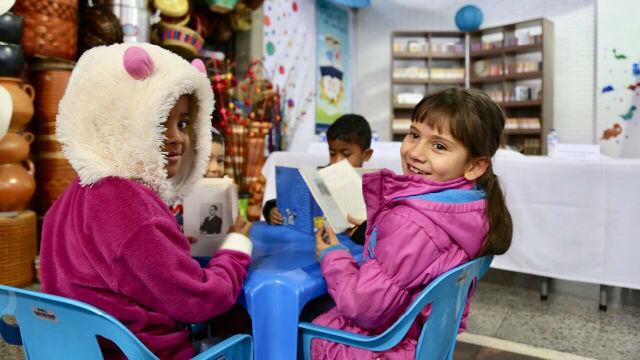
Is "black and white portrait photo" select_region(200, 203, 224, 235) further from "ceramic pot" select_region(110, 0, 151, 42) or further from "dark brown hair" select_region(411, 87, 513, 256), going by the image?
"ceramic pot" select_region(110, 0, 151, 42)

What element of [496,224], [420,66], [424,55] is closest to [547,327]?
[496,224]

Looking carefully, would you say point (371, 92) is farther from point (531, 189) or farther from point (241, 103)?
point (531, 189)

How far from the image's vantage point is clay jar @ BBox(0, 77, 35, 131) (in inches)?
102

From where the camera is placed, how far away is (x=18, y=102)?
261 cm

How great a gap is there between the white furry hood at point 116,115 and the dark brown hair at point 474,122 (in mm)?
552

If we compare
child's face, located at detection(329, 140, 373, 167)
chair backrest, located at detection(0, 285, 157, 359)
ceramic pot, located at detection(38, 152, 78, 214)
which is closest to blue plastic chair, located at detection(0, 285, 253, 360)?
chair backrest, located at detection(0, 285, 157, 359)

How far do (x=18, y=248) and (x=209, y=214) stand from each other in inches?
81.5

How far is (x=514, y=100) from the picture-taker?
6.62 metres

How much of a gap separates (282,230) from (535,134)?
5.91 m

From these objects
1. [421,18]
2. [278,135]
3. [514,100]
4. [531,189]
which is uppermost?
[421,18]

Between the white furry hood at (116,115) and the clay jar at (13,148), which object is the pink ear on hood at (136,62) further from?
the clay jar at (13,148)

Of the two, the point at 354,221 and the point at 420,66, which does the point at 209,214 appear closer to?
the point at 354,221

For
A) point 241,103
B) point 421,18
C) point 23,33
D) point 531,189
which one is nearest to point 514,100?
point 421,18

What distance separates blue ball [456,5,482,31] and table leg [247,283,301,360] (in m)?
6.59
